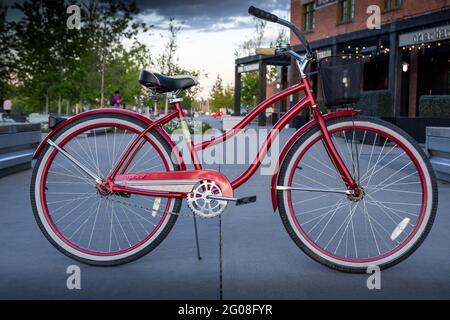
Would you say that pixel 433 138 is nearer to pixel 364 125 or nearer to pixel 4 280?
pixel 364 125

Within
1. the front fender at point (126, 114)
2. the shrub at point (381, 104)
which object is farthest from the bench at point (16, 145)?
the shrub at point (381, 104)

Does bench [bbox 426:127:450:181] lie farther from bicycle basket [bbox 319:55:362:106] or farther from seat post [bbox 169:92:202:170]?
seat post [bbox 169:92:202:170]

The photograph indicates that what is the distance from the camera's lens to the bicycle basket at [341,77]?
11.4 feet

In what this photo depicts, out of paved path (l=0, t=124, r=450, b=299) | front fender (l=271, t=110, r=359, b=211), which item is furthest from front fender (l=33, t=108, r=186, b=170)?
paved path (l=0, t=124, r=450, b=299)

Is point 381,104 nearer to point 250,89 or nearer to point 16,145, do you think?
point 16,145

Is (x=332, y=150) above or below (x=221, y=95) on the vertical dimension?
below

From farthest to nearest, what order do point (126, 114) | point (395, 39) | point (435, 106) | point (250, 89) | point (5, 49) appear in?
point (250, 89) → point (5, 49) → point (395, 39) → point (435, 106) → point (126, 114)

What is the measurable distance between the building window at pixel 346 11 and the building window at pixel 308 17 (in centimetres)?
320

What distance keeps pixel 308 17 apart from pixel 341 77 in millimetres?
33019

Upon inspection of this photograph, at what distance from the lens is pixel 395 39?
19828 millimetres

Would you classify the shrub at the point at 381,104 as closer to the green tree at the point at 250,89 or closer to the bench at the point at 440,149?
the bench at the point at 440,149

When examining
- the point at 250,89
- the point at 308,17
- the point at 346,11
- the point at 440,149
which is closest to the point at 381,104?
the point at 440,149
